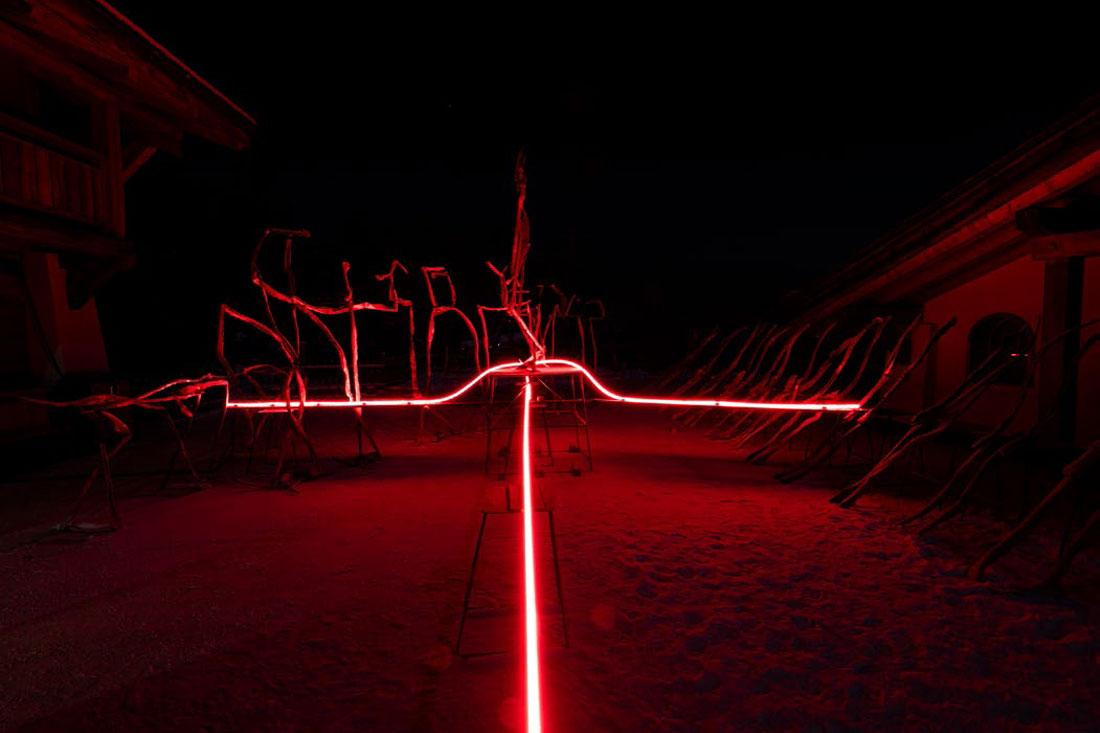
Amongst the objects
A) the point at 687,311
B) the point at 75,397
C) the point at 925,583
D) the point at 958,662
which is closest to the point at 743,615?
the point at 958,662

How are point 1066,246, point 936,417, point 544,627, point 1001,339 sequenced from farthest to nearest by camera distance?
point 1001,339
point 1066,246
point 936,417
point 544,627

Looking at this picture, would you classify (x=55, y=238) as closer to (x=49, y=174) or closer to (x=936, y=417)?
(x=49, y=174)

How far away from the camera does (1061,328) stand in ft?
22.1

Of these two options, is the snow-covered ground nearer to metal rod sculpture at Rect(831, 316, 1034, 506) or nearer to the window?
metal rod sculpture at Rect(831, 316, 1034, 506)

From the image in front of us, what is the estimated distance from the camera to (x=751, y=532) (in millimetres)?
4805

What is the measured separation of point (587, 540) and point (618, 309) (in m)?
23.5

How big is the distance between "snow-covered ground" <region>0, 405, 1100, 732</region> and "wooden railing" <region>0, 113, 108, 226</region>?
442 centimetres

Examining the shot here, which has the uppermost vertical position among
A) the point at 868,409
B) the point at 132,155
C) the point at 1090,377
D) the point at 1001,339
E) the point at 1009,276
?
the point at 132,155

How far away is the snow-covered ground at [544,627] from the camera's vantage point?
256 cm

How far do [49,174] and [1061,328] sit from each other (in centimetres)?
1261

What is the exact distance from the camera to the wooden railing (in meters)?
6.57

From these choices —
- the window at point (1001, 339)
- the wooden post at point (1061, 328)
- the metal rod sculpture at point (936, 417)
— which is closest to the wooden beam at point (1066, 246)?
the wooden post at point (1061, 328)

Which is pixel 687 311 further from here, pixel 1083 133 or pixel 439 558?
pixel 439 558

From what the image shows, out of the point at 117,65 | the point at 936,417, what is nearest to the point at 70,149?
the point at 117,65
